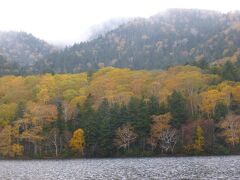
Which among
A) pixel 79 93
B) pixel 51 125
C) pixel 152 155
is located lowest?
pixel 152 155

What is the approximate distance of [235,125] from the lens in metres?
104

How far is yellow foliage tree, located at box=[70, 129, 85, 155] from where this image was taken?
111m

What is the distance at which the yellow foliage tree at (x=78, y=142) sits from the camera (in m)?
111

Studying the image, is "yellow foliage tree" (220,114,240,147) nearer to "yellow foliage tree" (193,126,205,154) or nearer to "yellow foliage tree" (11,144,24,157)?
"yellow foliage tree" (193,126,205,154)

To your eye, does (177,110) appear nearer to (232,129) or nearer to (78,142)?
(232,129)

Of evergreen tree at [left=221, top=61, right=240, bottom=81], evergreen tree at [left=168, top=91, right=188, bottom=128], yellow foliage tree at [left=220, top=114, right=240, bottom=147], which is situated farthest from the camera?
evergreen tree at [left=221, top=61, right=240, bottom=81]

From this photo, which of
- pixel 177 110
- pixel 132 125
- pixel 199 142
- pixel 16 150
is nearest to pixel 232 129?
pixel 199 142

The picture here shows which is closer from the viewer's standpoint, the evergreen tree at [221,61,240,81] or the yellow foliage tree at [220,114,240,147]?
the yellow foliage tree at [220,114,240,147]

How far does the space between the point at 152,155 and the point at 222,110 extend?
21.7 meters

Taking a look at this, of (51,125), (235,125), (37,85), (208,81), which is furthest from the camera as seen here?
(37,85)

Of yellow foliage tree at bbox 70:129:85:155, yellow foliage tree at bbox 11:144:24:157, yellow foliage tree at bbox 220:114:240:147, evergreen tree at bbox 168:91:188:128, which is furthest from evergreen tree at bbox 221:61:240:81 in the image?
yellow foliage tree at bbox 11:144:24:157

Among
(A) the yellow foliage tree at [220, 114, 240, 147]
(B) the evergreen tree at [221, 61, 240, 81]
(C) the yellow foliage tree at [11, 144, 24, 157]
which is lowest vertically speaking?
(C) the yellow foliage tree at [11, 144, 24, 157]

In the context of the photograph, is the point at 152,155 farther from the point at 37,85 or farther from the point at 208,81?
the point at 37,85

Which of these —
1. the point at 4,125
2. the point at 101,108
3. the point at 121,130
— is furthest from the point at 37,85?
the point at 121,130
